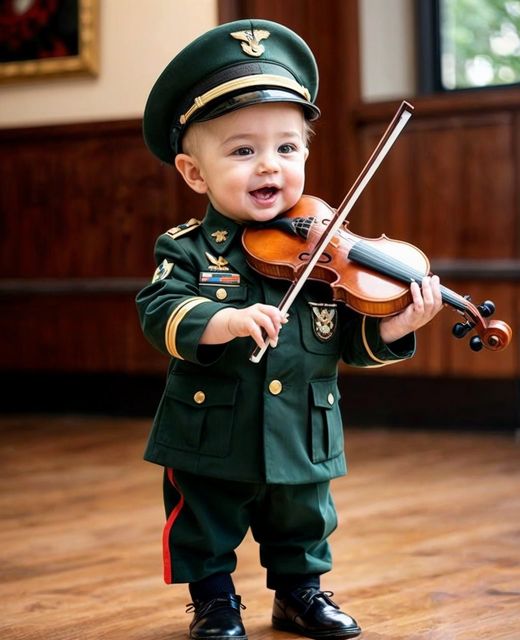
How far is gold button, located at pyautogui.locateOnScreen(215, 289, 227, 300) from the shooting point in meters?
1.44

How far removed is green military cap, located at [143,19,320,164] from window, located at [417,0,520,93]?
79.6 inches

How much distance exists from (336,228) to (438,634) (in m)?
0.58

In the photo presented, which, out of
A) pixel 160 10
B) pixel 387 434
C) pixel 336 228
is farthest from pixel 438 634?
pixel 160 10

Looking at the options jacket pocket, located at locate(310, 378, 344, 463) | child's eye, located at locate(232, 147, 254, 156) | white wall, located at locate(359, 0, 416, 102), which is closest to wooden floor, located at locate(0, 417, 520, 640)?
jacket pocket, located at locate(310, 378, 344, 463)

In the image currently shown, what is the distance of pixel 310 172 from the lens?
135 inches

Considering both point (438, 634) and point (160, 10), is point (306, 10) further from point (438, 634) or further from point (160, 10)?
point (438, 634)

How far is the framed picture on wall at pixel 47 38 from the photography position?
3.68 m

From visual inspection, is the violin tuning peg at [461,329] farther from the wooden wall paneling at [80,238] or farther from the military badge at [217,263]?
the wooden wall paneling at [80,238]

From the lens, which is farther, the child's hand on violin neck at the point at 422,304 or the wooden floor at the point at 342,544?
the wooden floor at the point at 342,544

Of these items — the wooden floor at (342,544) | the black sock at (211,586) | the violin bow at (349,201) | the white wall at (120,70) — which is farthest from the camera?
the white wall at (120,70)

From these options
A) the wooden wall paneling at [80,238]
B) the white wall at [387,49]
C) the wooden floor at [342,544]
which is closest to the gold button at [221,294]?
the wooden floor at [342,544]

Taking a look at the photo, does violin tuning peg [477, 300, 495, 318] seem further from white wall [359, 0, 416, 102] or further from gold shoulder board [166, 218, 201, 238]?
white wall [359, 0, 416, 102]

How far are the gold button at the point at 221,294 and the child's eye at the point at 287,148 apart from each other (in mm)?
189

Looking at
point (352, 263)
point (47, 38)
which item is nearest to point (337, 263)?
point (352, 263)
